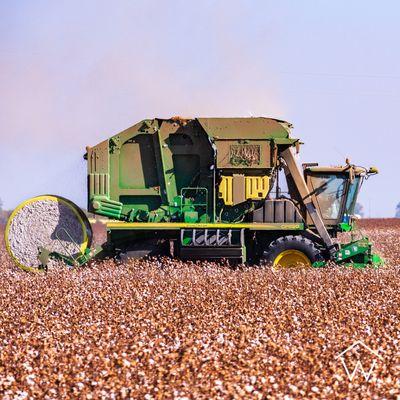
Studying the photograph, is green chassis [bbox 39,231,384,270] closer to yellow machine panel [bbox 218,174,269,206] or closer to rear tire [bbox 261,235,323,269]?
rear tire [bbox 261,235,323,269]

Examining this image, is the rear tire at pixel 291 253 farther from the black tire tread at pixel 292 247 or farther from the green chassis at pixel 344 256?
the green chassis at pixel 344 256

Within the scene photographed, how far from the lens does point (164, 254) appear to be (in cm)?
1439

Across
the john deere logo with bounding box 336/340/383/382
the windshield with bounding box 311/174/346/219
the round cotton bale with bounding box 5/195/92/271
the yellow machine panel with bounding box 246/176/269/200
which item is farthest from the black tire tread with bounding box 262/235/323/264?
the john deere logo with bounding box 336/340/383/382

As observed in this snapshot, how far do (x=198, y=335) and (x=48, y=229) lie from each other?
25.8ft

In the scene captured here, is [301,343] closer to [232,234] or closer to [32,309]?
[32,309]

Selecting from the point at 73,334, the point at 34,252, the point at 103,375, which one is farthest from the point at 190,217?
the point at 103,375

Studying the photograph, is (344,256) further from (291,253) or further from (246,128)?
(246,128)

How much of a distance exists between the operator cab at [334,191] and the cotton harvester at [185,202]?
0.84 feet

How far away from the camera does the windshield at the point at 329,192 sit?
48.5ft

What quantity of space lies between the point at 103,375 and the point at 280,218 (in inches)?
343

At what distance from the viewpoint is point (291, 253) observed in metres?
14.1

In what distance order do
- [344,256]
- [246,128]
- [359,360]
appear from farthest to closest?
[246,128] < [344,256] < [359,360]

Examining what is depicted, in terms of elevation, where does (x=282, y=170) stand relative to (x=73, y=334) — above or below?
above

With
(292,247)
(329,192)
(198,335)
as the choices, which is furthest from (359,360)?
(329,192)
